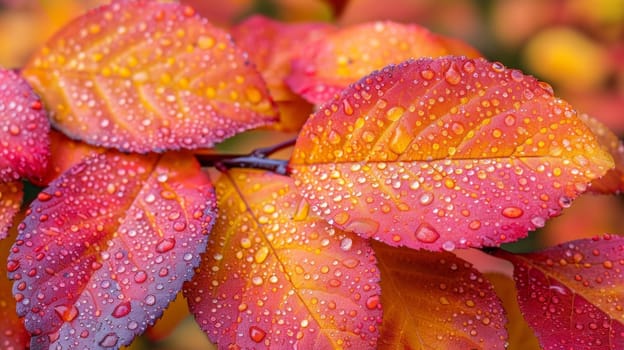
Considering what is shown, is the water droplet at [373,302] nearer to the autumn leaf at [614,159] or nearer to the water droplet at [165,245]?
the water droplet at [165,245]

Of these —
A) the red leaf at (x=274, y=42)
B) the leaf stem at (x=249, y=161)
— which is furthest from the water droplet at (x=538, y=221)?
the red leaf at (x=274, y=42)

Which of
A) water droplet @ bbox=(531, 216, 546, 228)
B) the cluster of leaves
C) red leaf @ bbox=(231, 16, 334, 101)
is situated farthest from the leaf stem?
water droplet @ bbox=(531, 216, 546, 228)

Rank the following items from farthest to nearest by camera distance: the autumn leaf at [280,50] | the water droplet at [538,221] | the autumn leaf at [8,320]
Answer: the autumn leaf at [280,50]
the autumn leaf at [8,320]
the water droplet at [538,221]

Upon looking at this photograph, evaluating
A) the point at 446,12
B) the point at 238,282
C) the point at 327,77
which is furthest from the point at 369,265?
the point at 446,12

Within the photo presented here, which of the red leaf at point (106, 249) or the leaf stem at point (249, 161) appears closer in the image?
the red leaf at point (106, 249)

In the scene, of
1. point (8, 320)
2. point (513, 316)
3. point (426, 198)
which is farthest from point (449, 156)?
point (8, 320)

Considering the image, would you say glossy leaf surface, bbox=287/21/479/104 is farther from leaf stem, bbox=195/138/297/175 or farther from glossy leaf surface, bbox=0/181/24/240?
glossy leaf surface, bbox=0/181/24/240

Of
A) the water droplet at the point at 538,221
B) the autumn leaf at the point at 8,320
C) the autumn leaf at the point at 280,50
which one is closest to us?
the water droplet at the point at 538,221

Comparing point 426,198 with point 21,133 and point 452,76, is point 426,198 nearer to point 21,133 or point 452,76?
point 452,76
